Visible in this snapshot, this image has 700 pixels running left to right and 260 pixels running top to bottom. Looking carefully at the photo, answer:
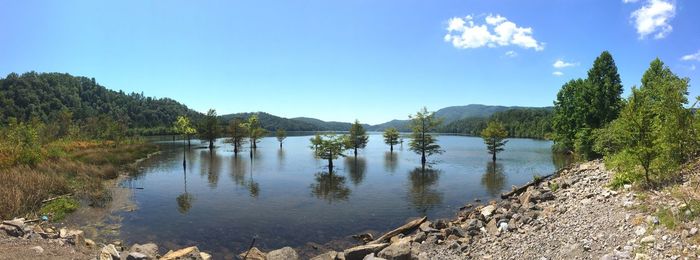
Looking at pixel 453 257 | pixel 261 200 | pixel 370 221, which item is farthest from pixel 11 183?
pixel 453 257

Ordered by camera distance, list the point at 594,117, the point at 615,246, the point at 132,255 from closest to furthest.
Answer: the point at 615,246 < the point at 132,255 < the point at 594,117

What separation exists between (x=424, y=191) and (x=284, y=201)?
36.7ft

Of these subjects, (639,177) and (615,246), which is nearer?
(615,246)

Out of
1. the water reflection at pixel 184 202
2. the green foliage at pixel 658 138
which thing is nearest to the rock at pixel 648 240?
the green foliage at pixel 658 138

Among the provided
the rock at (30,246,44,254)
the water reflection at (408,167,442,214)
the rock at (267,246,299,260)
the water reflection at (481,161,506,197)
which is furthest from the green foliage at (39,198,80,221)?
the water reflection at (481,161,506,197)

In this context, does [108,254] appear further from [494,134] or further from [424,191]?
[494,134]

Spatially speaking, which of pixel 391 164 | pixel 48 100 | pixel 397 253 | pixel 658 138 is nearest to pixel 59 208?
pixel 397 253

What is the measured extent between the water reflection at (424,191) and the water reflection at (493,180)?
430cm

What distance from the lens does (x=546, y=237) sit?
1155 centimetres

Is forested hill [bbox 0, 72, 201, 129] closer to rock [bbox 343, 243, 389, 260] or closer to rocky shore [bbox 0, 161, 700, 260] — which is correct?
rocky shore [bbox 0, 161, 700, 260]

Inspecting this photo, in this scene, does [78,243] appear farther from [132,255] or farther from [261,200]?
[261,200]

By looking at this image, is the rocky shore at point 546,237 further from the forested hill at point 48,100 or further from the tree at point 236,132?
the forested hill at point 48,100

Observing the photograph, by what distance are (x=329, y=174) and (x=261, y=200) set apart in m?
14.9

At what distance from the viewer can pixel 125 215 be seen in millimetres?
21719
